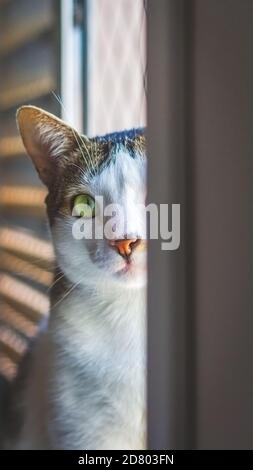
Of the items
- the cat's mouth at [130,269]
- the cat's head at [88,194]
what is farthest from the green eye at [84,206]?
the cat's mouth at [130,269]

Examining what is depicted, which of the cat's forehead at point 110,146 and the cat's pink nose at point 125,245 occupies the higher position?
the cat's forehead at point 110,146

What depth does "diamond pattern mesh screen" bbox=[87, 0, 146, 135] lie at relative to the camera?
1.00 metres

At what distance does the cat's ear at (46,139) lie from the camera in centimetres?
105

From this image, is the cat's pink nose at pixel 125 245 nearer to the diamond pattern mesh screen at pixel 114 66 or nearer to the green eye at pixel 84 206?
the green eye at pixel 84 206

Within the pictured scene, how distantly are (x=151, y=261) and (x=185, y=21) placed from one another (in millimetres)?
354

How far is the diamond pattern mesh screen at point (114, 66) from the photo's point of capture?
100cm

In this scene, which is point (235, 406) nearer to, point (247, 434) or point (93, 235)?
point (247, 434)

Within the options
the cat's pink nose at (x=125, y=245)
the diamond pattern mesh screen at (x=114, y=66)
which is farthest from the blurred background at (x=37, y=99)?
the cat's pink nose at (x=125, y=245)

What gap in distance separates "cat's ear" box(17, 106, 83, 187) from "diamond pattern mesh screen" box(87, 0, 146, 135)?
2.0 inches

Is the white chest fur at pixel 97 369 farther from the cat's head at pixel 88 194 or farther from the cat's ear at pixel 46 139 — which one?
the cat's ear at pixel 46 139

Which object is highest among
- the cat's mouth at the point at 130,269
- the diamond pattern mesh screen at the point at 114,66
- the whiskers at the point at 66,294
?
the diamond pattern mesh screen at the point at 114,66

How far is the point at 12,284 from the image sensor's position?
110cm
